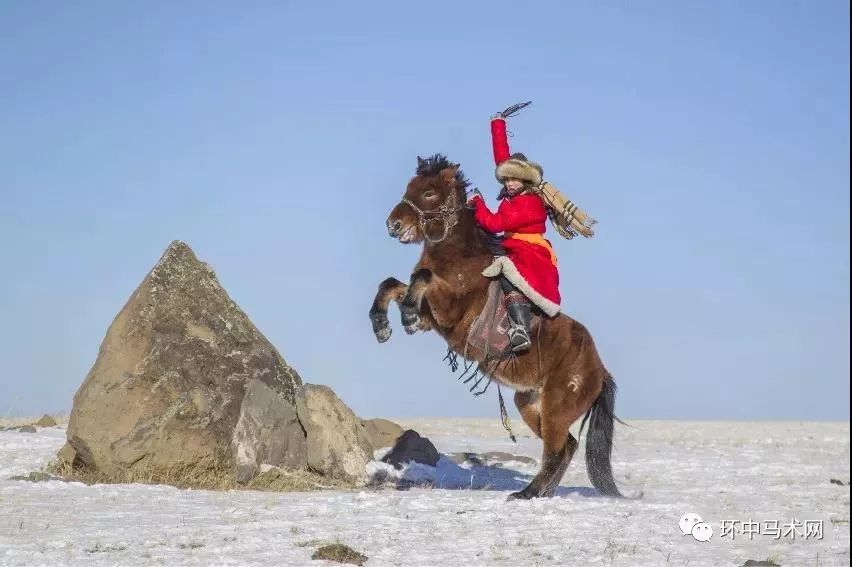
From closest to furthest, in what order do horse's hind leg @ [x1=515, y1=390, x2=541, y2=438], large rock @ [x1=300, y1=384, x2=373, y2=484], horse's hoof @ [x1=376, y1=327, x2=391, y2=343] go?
1. horse's hoof @ [x1=376, y1=327, x2=391, y2=343]
2. horse's hind leg @ [x1=515, y1=390, x2=541, y2=438]
3. large rock @ [x1=300, y1=384, x2=373, y2=484]

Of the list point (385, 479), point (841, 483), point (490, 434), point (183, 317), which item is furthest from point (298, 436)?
point (490, 434)

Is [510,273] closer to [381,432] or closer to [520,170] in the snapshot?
[520,170]

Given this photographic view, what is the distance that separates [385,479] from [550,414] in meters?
2.88

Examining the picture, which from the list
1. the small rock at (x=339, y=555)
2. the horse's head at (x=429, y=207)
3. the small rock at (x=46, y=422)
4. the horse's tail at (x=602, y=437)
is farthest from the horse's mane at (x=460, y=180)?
the small rock at (x=46, y=422)

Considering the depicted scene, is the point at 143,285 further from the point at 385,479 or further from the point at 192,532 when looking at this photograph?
the point at 192,532

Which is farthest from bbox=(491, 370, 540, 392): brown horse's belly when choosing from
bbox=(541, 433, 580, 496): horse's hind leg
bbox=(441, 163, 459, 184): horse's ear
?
bbox=(441, 163, 459, 184): horse's ear

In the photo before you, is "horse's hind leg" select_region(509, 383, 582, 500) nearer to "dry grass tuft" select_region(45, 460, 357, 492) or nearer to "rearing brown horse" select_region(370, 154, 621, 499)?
"rearing brown horse" select_region(370, 154, 621, 499)

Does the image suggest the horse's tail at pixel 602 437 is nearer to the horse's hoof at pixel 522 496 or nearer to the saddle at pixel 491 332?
the horse's hoof at pixel 522 496

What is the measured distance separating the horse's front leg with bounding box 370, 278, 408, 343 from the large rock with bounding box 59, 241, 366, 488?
2.72m

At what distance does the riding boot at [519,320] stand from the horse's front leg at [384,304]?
112 centimetres

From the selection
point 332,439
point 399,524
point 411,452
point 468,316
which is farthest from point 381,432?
point 399,524

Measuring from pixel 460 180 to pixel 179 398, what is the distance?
13.7 feet

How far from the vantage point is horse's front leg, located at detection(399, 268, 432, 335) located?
30.9ft

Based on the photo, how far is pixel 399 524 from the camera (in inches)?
327
